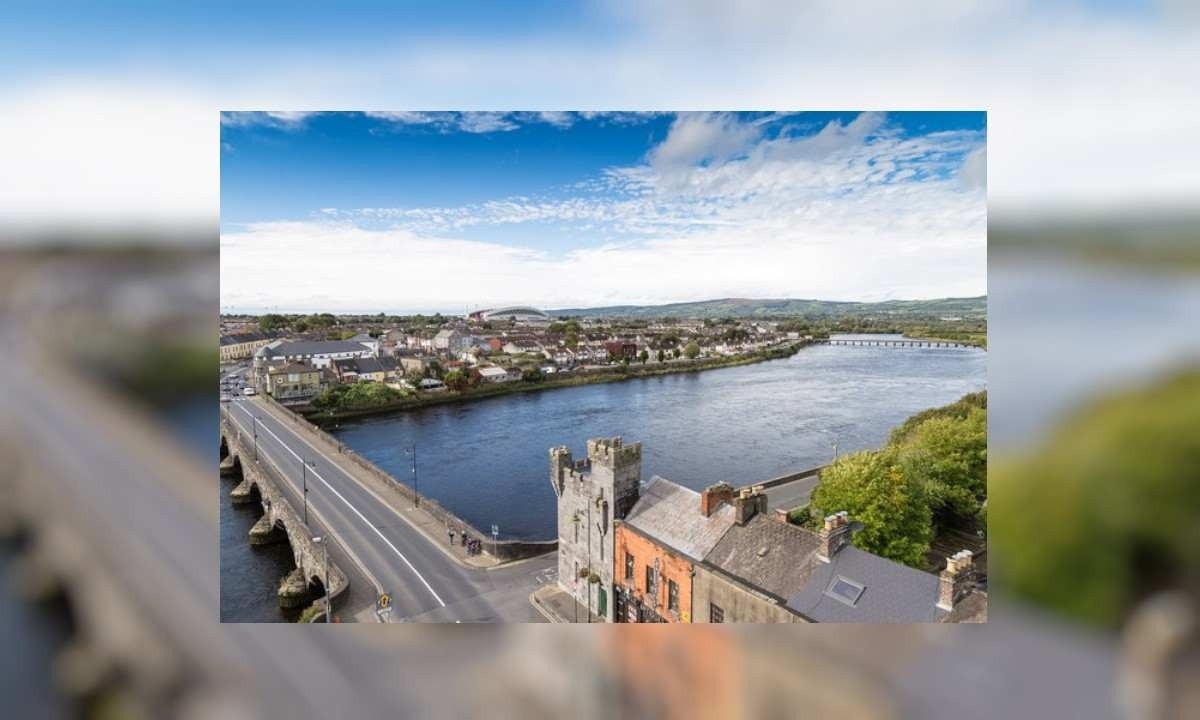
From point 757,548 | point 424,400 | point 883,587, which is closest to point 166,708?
point 424,400

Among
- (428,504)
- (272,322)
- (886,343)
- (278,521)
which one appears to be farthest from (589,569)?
(278,521)

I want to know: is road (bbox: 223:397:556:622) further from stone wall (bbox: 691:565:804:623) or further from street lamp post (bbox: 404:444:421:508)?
stone wall (bbox: 691:565:804:623)

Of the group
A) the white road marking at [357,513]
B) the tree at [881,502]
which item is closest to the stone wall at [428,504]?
the white road marking at [357,513]

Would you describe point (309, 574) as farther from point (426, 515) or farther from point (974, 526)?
point (974, 526)

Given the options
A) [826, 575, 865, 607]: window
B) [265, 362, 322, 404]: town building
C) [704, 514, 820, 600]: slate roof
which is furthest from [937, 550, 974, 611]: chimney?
[265, 362, 322, 404]: town building

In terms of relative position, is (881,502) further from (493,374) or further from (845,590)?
(493,374)

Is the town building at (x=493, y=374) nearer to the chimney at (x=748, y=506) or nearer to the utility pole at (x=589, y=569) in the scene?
the utility pole at (x=589, y=569)
